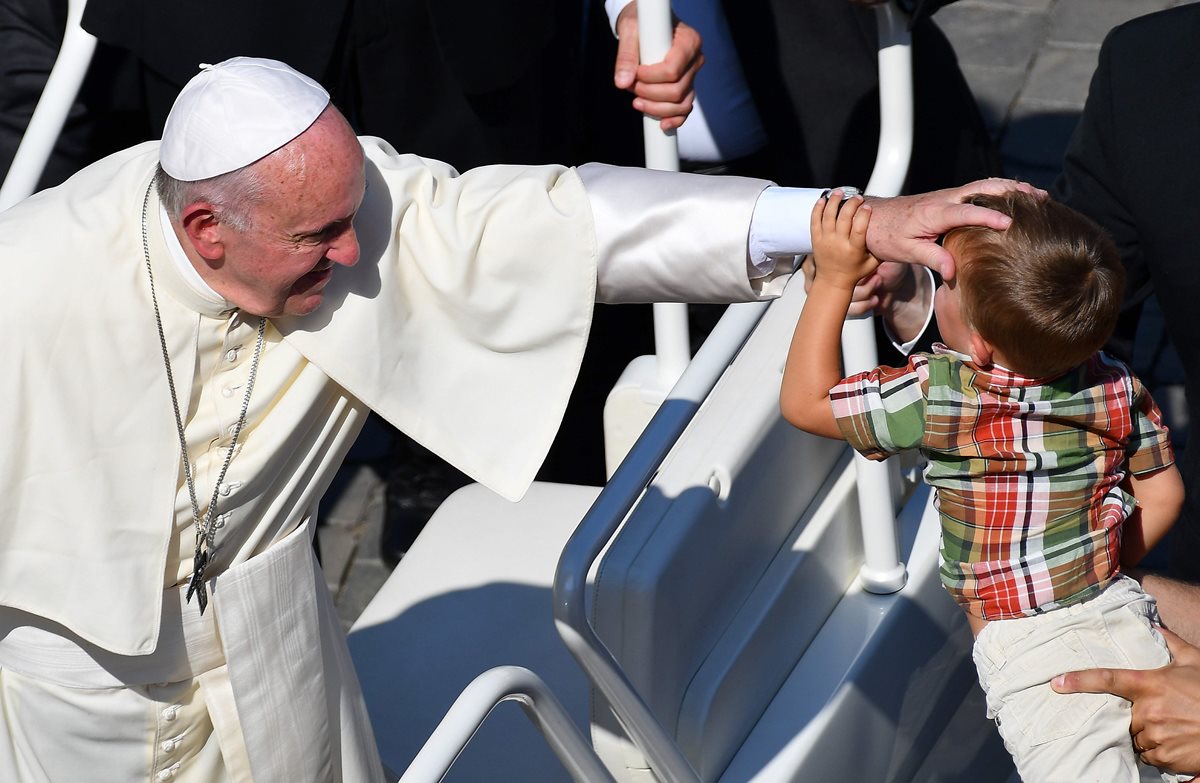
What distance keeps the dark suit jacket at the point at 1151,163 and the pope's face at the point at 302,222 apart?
1.28m

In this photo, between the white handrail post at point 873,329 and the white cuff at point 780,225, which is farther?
the white handrail post at point 873,329

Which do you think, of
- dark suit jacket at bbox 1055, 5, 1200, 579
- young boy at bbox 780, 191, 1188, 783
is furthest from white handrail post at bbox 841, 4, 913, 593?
young boy at bbox 780, 191, 1188, 783

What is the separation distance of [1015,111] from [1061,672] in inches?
151

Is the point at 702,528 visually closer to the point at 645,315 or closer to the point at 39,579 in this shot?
the point at 39,579

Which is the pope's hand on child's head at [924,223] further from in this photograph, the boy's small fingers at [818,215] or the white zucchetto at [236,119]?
the white zucchetto at [236,119]

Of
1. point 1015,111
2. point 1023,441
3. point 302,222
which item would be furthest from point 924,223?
point 1015,111

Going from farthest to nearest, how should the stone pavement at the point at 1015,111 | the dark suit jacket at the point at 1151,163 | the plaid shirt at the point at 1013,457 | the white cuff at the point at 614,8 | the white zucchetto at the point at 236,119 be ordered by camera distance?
the stone pavement at the point at 1015,111 < the white cuff at the point at 614,8 < the dark suit jacket at the point at 1151,163 < the plaid shirt at the point at 1013,457 < the white zucchetto at the point at 236,119

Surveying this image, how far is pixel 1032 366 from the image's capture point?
6.57 ft

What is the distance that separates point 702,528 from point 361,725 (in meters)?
0.65

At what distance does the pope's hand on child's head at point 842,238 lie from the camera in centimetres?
196

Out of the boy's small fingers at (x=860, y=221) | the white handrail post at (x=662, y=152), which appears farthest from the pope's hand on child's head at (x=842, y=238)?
the white handrail post at (x=662, y=152)

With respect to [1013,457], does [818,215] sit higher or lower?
higher

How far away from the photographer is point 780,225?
2.04m

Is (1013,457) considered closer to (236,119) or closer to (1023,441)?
(1023,441)
